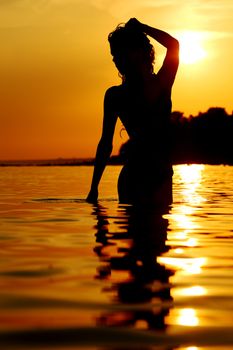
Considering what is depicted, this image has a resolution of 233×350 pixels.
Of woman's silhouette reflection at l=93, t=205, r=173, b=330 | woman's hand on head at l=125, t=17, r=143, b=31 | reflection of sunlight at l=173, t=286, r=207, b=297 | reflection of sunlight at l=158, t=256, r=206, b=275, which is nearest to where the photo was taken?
woman's silhouette reflection at l=93, t=205, r=173, b=330

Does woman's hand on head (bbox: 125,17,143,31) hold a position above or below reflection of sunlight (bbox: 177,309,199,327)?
above

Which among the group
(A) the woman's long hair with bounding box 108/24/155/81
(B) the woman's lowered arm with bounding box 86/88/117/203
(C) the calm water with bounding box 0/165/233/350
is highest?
(A) the woman's long hair with bounding box 108/24/155/81

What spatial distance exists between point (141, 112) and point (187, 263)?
179 inches

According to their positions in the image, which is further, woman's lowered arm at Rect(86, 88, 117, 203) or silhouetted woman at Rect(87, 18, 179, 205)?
woman's lowered arm at Rect(86, 88, 117, 203)

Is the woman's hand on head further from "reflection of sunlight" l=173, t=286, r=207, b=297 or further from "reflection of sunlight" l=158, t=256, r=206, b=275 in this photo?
"reflection of sunlight" l=173, t=286, r=207, b=297

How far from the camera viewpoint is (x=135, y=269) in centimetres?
595

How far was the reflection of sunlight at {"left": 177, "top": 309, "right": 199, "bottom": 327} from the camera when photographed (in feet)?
13.8

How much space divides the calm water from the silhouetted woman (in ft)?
3.43

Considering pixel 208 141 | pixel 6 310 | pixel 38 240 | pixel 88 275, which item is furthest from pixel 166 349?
pixel 208 141

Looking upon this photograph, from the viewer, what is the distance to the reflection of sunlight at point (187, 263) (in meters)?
6.04

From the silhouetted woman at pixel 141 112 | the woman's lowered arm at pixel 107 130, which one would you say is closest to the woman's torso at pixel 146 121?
the silhouetted woman at pixel 141 112

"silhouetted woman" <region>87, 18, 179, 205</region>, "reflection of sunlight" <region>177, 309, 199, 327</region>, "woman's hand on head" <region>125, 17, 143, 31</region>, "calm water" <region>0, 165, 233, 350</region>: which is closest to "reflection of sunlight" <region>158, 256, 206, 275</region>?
"calm water" <region>0, 165, 233, 350</region>

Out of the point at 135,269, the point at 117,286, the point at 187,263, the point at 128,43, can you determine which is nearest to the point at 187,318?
→ the point at 117,286

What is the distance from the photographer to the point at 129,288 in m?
5.20
